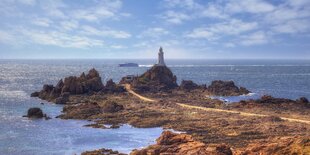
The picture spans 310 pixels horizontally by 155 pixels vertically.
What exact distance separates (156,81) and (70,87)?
81.1 feet

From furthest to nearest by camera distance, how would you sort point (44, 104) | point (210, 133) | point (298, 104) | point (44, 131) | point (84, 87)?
point (84, 87), point (44, 104), point (298, 104), point (44, 131), point (210, 133)

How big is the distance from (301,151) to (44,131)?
42.6 meters

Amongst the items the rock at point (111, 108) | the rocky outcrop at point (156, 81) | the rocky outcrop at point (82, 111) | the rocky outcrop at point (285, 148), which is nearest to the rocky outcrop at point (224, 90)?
the rocky outcrop at point (156, 81)

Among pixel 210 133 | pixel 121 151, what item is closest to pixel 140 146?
pixel 121 151

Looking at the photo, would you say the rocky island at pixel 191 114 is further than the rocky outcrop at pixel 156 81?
No

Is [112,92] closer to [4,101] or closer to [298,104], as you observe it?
[4,101]

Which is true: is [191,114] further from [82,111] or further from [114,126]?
[82,111]

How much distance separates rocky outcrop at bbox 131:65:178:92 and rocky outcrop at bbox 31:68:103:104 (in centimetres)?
1142

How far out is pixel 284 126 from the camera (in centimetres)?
6016

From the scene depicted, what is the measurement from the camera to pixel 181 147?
35562 mm

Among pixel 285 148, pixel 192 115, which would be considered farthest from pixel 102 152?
pixel 192 115

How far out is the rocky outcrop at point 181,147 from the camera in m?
32.3

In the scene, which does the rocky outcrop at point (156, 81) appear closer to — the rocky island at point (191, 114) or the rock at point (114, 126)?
the rocky island at point (191, 114)

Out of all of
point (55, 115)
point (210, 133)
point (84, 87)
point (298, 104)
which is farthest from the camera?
point (84, 87)
